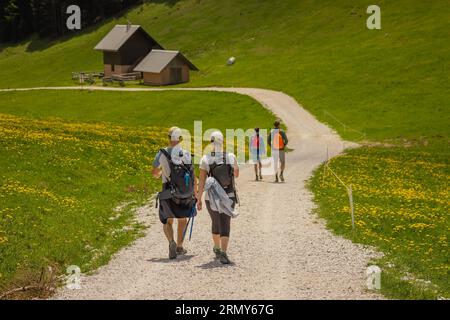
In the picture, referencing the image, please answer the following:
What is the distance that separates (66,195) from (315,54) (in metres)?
71.4

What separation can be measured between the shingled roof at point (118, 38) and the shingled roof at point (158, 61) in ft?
23.5

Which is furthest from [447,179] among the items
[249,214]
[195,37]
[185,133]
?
[195,37]

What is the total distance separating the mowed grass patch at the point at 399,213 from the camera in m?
18.9

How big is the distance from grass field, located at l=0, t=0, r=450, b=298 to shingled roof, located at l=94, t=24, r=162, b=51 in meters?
6.96

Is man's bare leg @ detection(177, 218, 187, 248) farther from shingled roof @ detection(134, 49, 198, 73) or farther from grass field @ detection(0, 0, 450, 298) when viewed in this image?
shingled roof @ detection(134, 49, 198, 73)

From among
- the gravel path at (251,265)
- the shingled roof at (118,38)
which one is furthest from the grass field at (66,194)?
the shingled roof at (118,38)

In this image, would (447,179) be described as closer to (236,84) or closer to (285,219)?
(285,219)

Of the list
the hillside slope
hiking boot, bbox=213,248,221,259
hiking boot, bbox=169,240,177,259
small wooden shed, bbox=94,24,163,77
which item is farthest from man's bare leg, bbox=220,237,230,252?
small wooden shed, bbox=94,24,163,77

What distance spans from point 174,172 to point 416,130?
46.5 meters

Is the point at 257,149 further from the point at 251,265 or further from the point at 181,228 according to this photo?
the point at 251,265

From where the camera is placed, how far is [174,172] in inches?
760

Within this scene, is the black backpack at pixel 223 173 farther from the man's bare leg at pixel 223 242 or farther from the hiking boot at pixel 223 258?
the hiking boot at pixel 223 258

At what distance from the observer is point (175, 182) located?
63.6 feet

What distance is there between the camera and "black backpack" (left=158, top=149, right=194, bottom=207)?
1930cm
